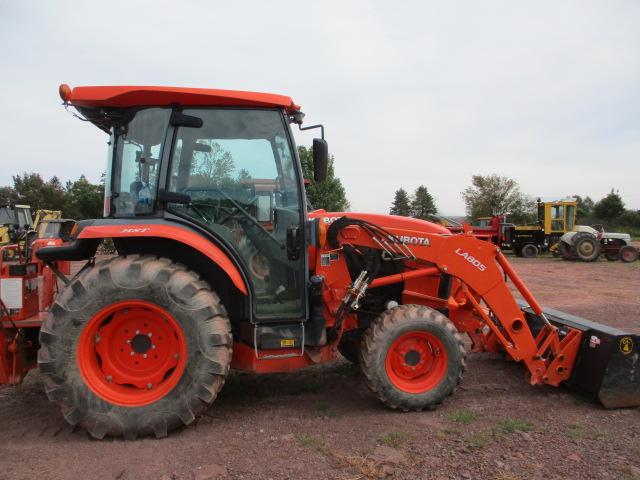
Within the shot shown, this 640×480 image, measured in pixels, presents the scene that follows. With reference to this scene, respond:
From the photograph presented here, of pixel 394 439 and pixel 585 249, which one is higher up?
pixel 585 249

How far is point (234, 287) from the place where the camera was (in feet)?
13.1

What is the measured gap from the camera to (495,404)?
4090 millimetres

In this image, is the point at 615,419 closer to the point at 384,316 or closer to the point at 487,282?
the point at 487,282

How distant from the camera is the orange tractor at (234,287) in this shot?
11.5ft

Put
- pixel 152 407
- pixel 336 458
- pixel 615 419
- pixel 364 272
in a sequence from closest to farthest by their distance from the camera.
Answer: pixel 336 458 < pixel 152 407 < pixel 615 419 < pixel 364 272

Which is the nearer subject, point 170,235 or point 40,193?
point 170,235

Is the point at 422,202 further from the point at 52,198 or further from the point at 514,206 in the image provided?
the point at 52,198

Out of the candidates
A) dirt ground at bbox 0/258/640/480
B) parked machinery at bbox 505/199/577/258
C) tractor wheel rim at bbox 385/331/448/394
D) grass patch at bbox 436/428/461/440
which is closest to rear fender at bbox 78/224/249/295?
dirt ground at bbox 0/258/640/480

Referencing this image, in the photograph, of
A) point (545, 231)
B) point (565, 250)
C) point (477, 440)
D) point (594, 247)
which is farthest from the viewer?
point (545, 231)

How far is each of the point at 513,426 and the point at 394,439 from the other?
93cm

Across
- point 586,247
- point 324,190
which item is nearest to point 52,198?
point 324,190

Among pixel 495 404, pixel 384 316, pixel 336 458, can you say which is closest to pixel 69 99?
pixel 384 316

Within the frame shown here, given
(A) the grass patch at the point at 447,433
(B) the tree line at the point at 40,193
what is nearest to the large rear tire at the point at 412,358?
(A) the grass patch at the point at 447,433

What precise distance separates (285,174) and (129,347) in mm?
1776
